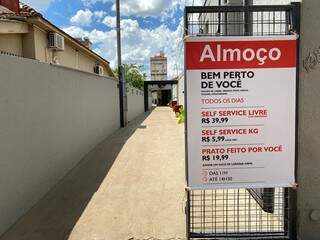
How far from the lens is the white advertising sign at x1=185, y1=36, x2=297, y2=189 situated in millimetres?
3701

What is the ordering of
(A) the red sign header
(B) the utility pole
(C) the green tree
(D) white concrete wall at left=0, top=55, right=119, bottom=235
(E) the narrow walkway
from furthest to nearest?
(C) the green tree → (B) the utility pole → (D) white concrete wall at left=0, top=55, right=119, bottom=235 → (E) the narrow walkway → (A) the red sign header

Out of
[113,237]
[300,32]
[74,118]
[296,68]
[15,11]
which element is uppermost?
[15,11]

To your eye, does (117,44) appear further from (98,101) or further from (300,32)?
(300,32)

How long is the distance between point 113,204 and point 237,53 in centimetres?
306

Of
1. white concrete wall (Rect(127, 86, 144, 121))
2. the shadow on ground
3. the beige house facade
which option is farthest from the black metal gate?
white concrete wall (Rect(127, 86, 144, 121))

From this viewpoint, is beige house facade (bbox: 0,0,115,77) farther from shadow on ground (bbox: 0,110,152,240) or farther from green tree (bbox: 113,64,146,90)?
green tree (bbox: 113,64,146,90)

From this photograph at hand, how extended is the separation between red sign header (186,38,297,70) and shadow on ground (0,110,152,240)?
2554 mm

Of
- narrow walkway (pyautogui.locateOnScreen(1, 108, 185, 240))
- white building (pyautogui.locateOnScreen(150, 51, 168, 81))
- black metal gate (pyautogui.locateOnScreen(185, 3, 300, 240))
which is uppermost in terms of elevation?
white building (pyautogui.locateOnScreen(150, 51, 168, 81))

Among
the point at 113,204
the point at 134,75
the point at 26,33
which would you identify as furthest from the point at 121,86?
the point at 134,75

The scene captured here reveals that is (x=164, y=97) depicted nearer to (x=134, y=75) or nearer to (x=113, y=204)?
(x=134, y=75)

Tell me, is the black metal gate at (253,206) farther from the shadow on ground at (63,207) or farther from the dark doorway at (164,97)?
the dark doorway at (164,97)

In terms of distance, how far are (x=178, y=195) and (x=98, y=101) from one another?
284 inches

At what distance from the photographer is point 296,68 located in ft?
12.5

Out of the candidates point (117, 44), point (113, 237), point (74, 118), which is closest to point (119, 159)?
point (74, 118)
